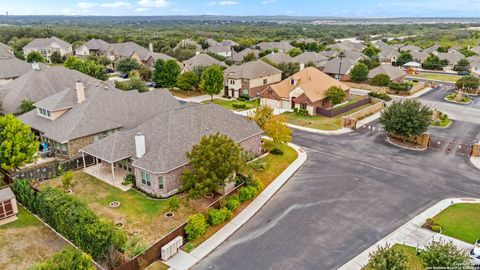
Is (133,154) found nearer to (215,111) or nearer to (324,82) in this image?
(215,111)

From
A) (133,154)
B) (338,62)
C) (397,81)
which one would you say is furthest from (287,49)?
(133,154)

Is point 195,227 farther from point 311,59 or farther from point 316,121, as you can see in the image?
point 311,59

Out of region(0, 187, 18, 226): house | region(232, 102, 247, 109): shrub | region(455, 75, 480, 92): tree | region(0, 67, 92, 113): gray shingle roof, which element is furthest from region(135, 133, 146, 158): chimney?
region(455, 75, 480, 92): tree

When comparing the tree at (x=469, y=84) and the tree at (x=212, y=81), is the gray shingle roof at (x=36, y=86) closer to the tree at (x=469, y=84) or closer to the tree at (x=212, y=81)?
the tree at (x=212, y=81)

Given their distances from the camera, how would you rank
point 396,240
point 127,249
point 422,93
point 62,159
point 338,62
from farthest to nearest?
point 338,62 → point 422,93 → point 62,159 → point 396,240 → point 127,249

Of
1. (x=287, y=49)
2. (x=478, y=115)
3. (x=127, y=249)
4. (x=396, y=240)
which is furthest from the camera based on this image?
(x=287, y=49)

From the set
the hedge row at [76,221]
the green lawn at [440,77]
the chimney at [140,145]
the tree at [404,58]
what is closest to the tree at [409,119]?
the chimney at [140,145]
